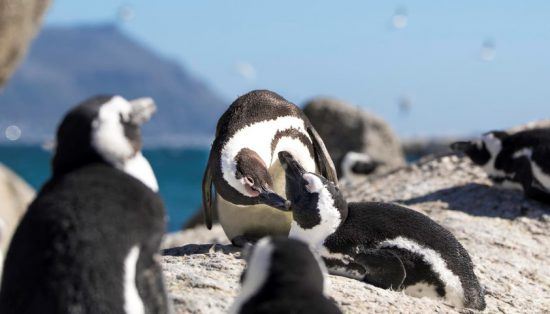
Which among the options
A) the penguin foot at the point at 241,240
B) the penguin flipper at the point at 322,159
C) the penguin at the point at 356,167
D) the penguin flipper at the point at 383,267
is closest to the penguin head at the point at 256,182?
the penguin flipper at the point at 383,267

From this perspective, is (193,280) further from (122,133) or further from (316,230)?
(122,133)

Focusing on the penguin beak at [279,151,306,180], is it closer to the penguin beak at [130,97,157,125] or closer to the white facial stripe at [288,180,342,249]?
the white facial stripe at [288,180,342,249]

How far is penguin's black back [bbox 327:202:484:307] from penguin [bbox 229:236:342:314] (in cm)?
165

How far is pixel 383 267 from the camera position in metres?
4.49

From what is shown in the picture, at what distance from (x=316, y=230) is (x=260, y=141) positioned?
2.45ft

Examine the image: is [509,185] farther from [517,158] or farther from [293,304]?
[293,304]

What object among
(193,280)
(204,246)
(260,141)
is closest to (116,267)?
(193,280)

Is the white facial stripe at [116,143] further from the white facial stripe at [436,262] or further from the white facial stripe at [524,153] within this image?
the white facial stripe at [524,153]

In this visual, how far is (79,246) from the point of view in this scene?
2.90 metres

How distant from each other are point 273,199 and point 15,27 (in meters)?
10.5

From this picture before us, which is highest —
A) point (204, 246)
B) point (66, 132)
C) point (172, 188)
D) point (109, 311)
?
point (66, 132)

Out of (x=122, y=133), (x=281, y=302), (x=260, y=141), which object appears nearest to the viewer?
(x=281, y=302)

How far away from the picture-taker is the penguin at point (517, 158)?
25.4 ft

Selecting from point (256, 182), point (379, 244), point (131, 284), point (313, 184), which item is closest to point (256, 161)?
point (256, 182)
